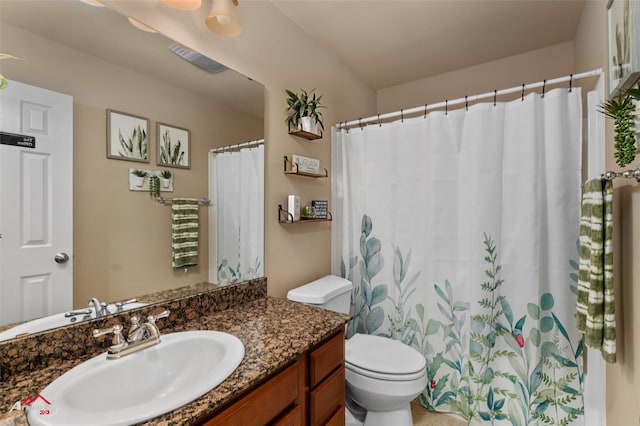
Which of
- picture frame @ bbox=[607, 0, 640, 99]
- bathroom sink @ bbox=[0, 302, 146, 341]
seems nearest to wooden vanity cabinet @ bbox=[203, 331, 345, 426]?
bathroom sink @ bbox=[0, 302, 146, 341]

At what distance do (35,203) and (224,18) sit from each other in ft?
3.58

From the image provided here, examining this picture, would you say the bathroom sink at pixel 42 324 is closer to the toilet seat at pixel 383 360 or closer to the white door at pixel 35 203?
the white door at pixel 35 203

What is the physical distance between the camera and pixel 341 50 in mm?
2250

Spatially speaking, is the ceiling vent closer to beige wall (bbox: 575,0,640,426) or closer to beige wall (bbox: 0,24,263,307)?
beige wall (bbox: 0,24,263,307)

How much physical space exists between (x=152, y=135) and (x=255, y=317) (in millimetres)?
878

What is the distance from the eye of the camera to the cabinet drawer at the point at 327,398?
1126mm

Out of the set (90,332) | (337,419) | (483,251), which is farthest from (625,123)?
(90,332)

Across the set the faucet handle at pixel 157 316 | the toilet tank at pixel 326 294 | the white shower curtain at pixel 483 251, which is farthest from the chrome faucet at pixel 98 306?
the white shower curtain at pixel 483 251

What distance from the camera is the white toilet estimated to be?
150cm

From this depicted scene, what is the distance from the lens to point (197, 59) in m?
1.36

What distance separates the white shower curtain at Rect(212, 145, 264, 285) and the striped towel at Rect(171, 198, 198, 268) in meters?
0.11

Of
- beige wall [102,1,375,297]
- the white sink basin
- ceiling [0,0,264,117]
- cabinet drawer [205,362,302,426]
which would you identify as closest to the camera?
the white sink basin

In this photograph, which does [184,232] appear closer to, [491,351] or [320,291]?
[320,291]

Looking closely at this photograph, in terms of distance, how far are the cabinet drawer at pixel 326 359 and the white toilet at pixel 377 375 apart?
34 cm
